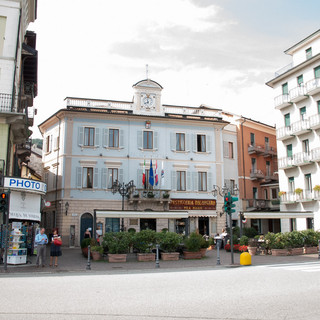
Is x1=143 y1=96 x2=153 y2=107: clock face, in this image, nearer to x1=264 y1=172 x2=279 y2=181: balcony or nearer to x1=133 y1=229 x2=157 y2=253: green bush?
x1=264 y1=172 x2=279 y2=181: balcony

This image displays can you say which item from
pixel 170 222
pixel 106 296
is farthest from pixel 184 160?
pixel 106 296

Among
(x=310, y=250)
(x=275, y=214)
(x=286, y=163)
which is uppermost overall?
(x=286, y=163)

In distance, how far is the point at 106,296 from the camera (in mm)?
8922

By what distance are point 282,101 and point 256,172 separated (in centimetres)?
853

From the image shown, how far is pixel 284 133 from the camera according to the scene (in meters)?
35.8

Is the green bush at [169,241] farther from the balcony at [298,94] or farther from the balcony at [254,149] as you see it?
the balcony at [254,149]

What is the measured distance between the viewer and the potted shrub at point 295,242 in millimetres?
21641

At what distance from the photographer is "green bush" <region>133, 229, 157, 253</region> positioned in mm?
19141

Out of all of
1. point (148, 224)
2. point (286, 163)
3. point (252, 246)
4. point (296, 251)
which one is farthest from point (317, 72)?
point (148, 224)

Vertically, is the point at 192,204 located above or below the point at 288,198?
below

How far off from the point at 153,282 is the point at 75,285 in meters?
2.25

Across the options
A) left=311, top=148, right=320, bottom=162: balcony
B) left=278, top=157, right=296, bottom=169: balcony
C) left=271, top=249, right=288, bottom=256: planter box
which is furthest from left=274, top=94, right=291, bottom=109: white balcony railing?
left=271, top=249, right=288, bottom=256: planter box

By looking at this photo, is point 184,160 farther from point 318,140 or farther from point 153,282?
point 153,282

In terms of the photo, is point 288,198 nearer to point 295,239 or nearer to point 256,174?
point 256,174
